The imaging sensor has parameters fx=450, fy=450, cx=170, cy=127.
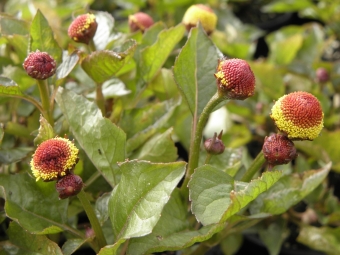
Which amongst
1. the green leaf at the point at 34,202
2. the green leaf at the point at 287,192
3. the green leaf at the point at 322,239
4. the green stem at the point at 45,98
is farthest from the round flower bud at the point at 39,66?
the green leaf at the point at 322,239

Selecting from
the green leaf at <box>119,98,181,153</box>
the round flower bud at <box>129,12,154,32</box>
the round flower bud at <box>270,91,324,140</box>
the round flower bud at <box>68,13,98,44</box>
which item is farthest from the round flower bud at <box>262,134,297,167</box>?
the round flower bud at <box>129,12,154,32</box>

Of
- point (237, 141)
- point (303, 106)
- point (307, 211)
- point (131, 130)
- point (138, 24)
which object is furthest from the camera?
point (237, 141)

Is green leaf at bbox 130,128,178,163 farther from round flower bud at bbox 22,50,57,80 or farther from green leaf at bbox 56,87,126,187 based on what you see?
round flower bud at bbox 22,50,57,80

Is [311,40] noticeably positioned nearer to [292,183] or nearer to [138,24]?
[138,24]

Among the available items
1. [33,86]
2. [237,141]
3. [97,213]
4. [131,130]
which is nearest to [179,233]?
[97,213]

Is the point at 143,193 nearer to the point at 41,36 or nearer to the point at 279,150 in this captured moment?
the point at 279,150

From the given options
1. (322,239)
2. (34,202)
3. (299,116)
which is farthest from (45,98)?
(322,239)
